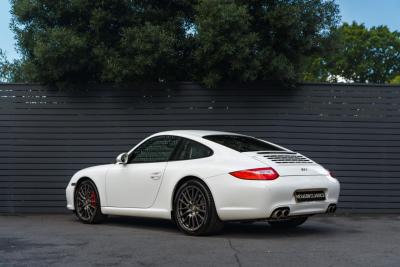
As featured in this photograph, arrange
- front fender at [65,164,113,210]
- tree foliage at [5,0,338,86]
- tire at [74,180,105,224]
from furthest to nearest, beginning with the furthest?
tree foliage at [5,0,338,86]
tire at [74,180,105,224]
front fender at [65,164,113,210]

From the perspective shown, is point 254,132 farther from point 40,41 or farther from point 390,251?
point 390,251

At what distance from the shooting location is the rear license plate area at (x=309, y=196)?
24.0ft

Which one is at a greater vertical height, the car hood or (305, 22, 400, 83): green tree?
(305, 22, 400, 83): green tree

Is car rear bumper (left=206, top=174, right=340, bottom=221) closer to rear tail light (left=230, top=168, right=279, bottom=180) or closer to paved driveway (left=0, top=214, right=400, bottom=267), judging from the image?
rear tail light (left=230, top=168, right=279, bottom=180)

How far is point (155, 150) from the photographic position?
849cm

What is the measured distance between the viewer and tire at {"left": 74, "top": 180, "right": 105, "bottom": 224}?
9.27 meters

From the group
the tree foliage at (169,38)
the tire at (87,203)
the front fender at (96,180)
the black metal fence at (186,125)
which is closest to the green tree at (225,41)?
the tree foliage at (169,38)

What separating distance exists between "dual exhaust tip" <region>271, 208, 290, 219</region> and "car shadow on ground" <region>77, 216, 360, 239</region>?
47 cm

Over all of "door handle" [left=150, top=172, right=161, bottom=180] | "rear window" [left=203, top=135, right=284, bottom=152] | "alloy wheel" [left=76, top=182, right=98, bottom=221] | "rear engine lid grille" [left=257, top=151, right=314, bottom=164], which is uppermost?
"rear window" [left=203, top=135, right=284, bottom=152]

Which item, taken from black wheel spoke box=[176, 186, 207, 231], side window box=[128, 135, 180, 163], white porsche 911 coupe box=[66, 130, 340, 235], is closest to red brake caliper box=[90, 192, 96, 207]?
white porsche 911 coupe box=[66, 130, 340, 235]

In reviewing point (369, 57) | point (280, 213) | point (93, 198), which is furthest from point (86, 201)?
point (369, 57)

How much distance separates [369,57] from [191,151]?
47659 millimetres

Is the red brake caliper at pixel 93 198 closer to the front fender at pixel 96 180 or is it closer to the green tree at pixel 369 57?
the front fender at pixel 96 180

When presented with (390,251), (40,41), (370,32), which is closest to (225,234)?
(390,251)
